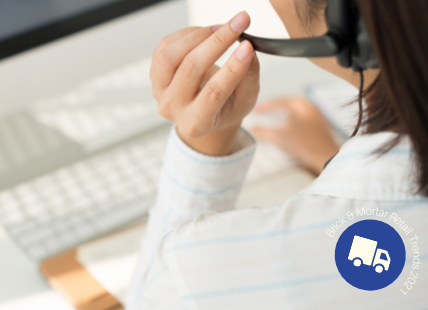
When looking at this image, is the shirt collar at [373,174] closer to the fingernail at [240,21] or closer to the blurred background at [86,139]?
the fingernail at [240,21]

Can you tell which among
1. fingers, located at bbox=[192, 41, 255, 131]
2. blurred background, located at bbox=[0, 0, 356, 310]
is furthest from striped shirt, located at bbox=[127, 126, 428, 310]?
blurred background, located at bbox=[0, 0, 356, 310]

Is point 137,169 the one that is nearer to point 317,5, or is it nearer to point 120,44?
point 120,44

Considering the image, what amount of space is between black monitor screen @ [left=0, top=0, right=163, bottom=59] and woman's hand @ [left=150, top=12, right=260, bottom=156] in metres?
0.15

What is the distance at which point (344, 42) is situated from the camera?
32 cm

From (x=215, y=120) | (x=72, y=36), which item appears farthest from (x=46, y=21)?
(x=215, y=120)

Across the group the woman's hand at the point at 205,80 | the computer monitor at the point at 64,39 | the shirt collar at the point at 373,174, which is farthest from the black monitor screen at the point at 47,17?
the shirt collar at the point at 373,174

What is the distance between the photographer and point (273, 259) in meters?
0.32

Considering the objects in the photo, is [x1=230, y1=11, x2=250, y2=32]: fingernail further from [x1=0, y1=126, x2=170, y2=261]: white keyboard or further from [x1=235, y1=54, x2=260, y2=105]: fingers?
[x1=0, y1=126, x2=170, y2=261]: white keyboard

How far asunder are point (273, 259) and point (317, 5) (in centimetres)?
20

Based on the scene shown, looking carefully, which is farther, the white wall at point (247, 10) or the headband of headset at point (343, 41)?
the white wall at point (247, 10)

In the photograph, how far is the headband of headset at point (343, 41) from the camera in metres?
0.31

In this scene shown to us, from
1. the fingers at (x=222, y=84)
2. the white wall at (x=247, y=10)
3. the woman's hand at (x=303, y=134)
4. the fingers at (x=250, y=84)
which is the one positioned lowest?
the woman's hand at (x=303, y=134)

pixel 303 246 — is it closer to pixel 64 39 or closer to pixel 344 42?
pixel 344 42

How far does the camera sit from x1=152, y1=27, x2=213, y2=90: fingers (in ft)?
1.37
